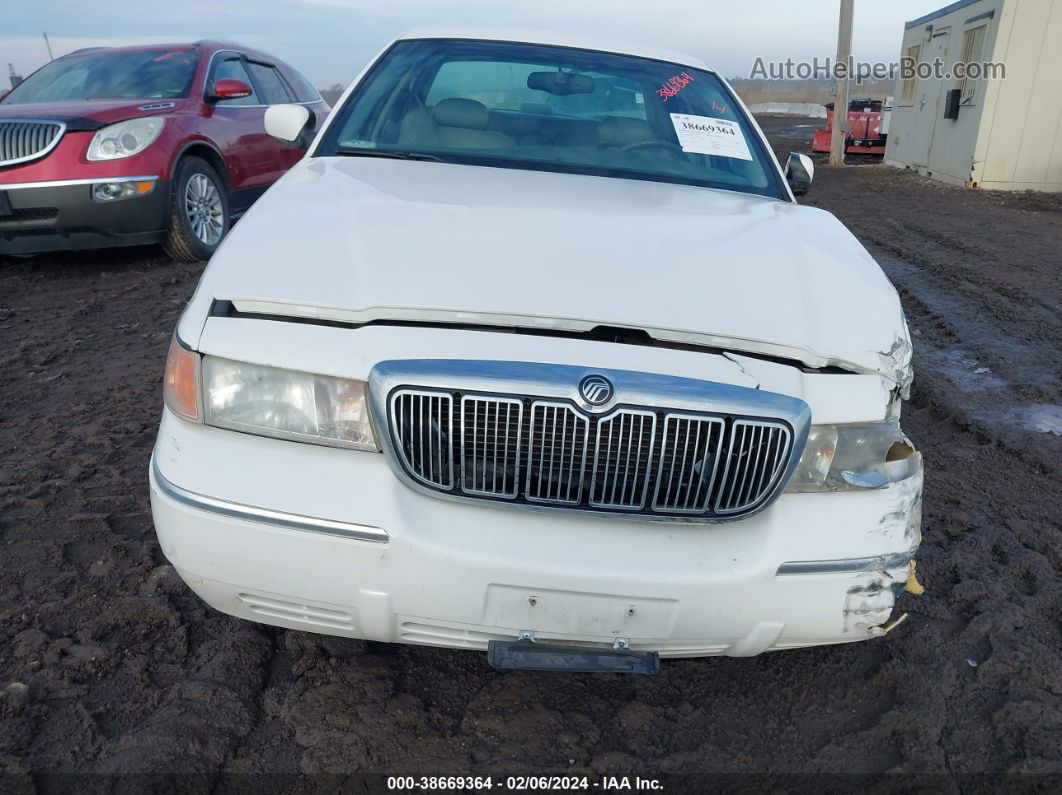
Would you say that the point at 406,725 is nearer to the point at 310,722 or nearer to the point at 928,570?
the point at 310,722

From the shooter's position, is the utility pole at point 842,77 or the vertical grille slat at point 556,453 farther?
the utility pole at point 842,77

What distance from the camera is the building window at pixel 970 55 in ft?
44.3

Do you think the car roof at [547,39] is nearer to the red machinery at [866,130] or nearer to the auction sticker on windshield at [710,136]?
the auction sticker on windshield at [710,136]

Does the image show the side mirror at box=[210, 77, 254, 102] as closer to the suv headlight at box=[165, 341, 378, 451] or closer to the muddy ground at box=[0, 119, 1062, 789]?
the muddy ground at box=[0, 119, 1062, 789]

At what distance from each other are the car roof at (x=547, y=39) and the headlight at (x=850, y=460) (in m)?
2.23

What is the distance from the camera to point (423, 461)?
5.52 feet

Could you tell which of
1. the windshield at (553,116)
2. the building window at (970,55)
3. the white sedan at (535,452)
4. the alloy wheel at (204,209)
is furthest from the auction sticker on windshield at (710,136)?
the building window at (970,55)

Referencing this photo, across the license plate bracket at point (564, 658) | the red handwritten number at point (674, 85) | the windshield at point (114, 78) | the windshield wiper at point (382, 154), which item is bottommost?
the license plate bracket at point (564, 658)

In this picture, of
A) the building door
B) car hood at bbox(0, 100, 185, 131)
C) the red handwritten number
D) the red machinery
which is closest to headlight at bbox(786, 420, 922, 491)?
the red handwritten number

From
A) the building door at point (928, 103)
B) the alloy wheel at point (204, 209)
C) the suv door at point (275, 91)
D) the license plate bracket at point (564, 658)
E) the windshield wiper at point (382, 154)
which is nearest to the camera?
the license plate bracket at point (564, 658)

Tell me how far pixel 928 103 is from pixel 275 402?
1698 cm

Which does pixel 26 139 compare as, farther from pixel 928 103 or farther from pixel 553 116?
pixel 928 103

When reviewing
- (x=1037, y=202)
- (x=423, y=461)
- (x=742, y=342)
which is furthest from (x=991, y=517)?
(x=1037, y=202)

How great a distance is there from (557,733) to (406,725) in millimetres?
357
